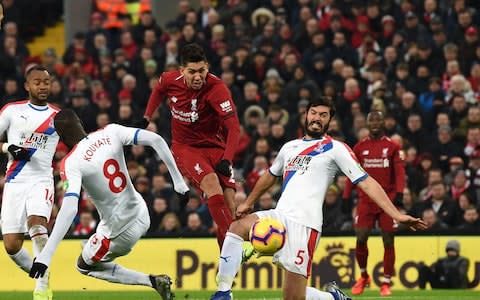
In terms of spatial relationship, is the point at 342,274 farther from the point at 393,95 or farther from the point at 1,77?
the point at 1,77

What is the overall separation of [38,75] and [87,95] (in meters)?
9.92

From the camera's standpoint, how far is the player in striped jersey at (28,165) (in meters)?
13.9

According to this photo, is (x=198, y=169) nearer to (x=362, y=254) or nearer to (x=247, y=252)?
(x=247, y=252)

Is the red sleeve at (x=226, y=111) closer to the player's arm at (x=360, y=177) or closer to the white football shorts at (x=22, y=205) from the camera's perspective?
the player's arm at (x=360, y=177)

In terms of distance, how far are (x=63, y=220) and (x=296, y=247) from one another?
84.5 inches

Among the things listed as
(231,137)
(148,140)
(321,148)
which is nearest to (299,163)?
(321,148)

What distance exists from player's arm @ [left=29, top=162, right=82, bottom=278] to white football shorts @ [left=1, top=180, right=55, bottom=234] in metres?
1.87

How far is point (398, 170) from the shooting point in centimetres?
1694

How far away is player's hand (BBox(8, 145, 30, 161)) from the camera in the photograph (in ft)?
45.1

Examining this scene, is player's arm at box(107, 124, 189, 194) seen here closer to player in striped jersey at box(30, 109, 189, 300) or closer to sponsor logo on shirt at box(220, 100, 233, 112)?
player in striped jersey at box(30, 109, 189, 300)

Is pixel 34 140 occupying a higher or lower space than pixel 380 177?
higher

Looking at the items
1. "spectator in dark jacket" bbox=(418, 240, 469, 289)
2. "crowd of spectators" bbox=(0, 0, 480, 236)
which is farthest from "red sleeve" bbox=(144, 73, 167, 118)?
"spectator in dark jacket" bbox=(418, 240, 469, 289)

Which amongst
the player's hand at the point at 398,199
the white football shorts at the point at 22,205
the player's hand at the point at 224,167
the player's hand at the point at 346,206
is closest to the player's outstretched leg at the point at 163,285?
the player's hand at the point at 224,167

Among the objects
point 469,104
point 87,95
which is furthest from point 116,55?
point 469,104
